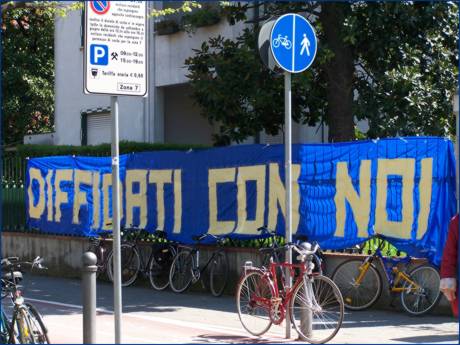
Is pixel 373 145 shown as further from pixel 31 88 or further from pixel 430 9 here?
pixel 31 88

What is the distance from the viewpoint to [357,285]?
12.1 metres

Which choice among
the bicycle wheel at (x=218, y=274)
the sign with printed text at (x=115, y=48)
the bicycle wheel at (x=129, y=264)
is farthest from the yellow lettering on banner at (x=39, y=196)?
the sign with printed text at (x=115, y=48)

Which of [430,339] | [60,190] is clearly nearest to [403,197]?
[430,339]

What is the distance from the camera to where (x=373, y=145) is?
39.9 feet

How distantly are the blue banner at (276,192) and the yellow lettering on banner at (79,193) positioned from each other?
20 mm

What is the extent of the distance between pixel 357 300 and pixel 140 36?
5707mm

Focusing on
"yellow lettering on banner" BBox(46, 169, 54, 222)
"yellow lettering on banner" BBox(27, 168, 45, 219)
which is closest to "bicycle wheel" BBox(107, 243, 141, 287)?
"yellow lettering on banner" BBox(46, 169, 54, 222)

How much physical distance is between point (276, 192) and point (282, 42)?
3675mm

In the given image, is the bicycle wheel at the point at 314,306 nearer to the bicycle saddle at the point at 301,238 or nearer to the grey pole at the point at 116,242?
the grey pole at the point at 116,242

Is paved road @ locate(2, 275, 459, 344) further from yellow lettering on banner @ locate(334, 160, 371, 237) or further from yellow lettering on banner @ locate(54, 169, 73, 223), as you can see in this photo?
yellow lettering on banner @ locate(54, 169, 73, 223)

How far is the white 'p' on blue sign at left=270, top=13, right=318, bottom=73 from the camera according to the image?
9.92 metres

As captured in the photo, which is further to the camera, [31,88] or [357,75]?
[31,88]

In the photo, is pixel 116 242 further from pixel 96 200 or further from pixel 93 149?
pixel 93 149

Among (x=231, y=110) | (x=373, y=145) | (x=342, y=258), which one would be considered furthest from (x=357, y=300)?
(x=231, y=110)
